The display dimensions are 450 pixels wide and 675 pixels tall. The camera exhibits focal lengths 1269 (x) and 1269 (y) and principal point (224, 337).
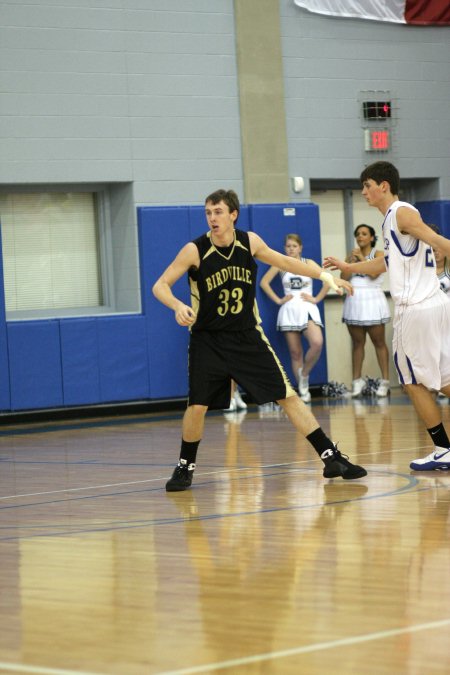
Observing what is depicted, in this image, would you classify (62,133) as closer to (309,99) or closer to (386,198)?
(309,99)

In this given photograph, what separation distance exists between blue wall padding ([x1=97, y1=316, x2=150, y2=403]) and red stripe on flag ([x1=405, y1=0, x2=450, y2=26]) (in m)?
5.34

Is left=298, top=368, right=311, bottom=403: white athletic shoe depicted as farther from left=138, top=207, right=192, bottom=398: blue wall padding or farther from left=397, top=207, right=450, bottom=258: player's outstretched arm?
left=397, top=207, right=450, bottom=258: player's outstretched arm

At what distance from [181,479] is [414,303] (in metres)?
1.77

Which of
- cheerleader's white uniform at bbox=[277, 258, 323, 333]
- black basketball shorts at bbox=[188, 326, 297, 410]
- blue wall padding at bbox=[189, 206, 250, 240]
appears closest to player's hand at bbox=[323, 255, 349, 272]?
black basketball shorts at bbox=[188, 326, 297, 410]

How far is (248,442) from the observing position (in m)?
10.4

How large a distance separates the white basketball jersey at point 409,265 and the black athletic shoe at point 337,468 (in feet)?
3.39

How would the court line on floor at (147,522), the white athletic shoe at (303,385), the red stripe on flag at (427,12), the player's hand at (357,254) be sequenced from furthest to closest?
the red stripe on flag at (427,12) < the player's hand at (357,254) < the white athletic shoe at (303,385) < the court line on floor at (147,522)

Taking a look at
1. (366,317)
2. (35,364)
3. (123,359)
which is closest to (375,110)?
(366,317)

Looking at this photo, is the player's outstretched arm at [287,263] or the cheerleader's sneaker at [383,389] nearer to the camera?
the player's outstretched arm at [287,263]

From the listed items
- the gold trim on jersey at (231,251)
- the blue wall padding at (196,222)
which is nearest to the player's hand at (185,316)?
the gold trim on jersey at (231,251)

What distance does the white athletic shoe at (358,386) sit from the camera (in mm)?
14859

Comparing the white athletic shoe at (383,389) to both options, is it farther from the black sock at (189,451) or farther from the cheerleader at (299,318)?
the black sock at (189,451)

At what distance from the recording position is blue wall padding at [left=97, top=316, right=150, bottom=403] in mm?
13852

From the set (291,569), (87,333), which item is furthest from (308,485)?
(87,333)
